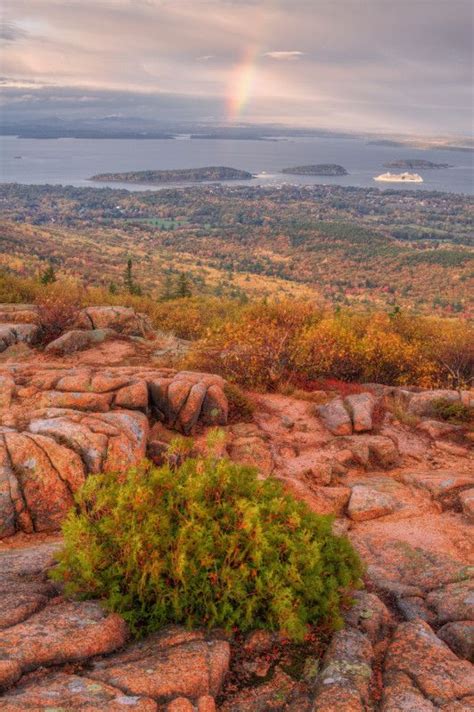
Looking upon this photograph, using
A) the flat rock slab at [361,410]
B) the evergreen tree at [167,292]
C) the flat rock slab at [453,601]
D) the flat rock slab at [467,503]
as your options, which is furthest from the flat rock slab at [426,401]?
the evergreen tree at [167,292]

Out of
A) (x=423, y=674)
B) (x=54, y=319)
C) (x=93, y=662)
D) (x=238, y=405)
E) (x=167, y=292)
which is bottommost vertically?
(x=167, y=292)

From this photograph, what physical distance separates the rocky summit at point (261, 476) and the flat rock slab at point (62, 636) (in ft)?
0.05

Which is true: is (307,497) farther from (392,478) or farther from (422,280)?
(422,280)

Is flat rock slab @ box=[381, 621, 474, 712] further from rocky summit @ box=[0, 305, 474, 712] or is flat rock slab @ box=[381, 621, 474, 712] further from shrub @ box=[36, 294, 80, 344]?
shrub @ box=[36, 294, 80, 344]

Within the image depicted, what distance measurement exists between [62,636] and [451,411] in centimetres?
1220

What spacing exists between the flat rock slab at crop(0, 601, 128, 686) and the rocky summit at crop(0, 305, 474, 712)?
2cm

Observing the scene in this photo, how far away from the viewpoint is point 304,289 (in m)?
92.5

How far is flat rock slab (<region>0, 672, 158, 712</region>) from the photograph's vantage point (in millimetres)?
3750

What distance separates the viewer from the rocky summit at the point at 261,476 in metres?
4.36

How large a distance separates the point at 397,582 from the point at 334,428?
591 centimetres

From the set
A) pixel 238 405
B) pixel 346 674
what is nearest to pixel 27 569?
pixel 346 674

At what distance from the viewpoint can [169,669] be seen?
437 centimetres

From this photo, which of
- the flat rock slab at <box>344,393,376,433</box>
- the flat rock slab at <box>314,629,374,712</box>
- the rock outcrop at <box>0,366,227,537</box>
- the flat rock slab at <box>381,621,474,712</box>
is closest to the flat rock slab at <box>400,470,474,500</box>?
the flat rock slab at <box>344,393,376,433</box>

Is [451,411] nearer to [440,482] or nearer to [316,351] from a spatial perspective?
[440,482]
